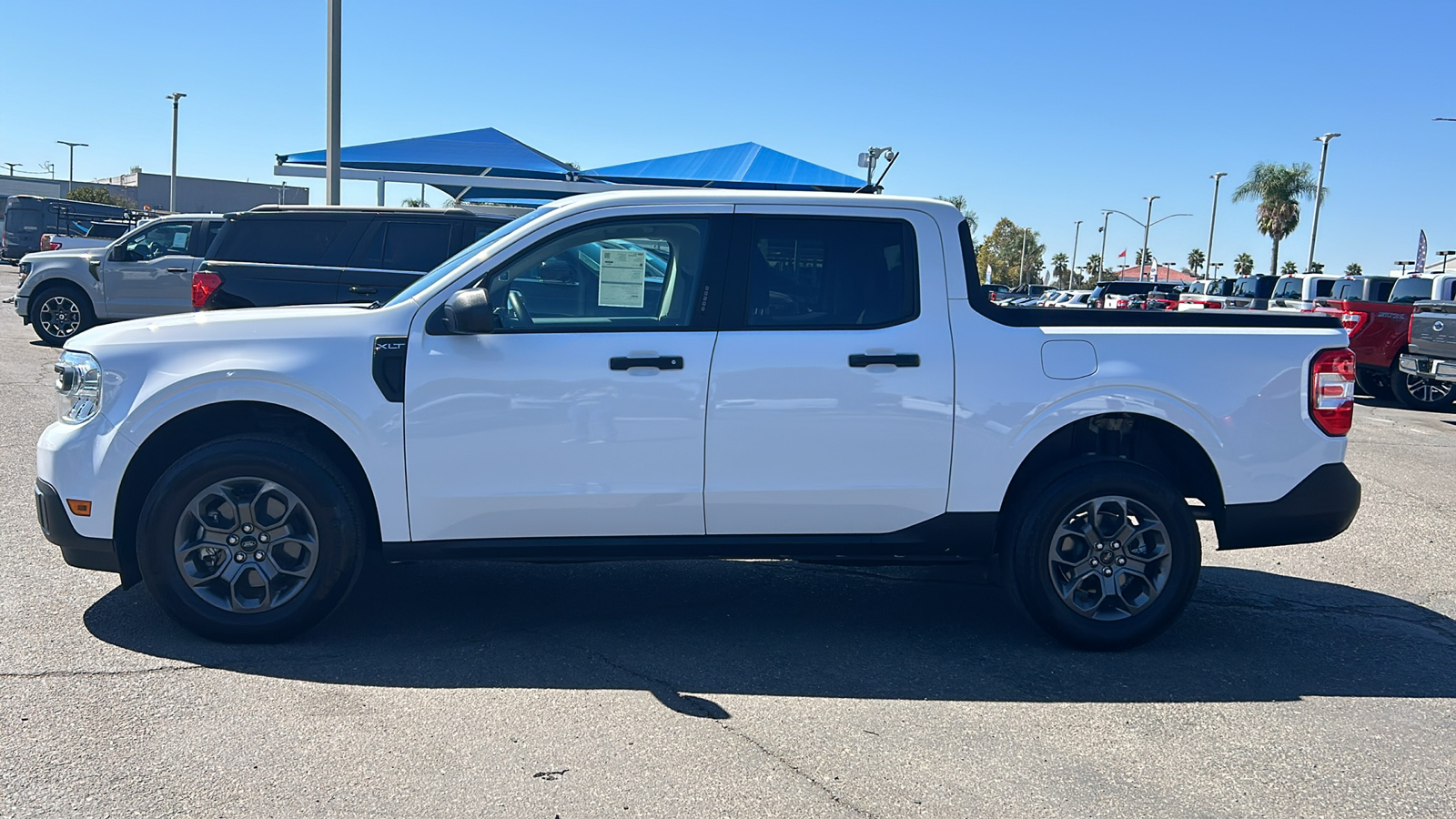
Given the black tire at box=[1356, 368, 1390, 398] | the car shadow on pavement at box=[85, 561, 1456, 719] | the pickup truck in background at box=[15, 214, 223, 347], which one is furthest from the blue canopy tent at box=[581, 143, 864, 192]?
the car shadow on pavement at box=[85, 561, 1456, 719]

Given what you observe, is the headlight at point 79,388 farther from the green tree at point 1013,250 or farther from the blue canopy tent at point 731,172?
the green tree at point 1013,250

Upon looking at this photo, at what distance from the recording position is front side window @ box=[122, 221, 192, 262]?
15.9 m

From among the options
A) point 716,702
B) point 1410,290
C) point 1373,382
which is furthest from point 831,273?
point 1410,290

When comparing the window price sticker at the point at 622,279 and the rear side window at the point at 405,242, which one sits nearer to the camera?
the window price sticker at the point at 622,279

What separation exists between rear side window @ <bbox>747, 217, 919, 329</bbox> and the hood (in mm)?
1456

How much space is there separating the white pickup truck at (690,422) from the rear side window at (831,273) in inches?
0.5

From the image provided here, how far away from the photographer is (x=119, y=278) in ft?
52.3

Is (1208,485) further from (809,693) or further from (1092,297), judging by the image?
(1092,297)

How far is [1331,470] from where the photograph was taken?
5.03 m

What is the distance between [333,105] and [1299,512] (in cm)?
1228

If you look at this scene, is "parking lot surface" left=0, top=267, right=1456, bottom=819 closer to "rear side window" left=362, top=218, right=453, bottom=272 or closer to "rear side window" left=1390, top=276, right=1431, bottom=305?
"rear side window" left=362, top=218, right=453, bottom=272

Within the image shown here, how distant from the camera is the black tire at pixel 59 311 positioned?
1602 cm

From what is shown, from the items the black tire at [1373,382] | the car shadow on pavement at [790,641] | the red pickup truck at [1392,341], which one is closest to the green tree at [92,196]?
the black tire at [1373,382]

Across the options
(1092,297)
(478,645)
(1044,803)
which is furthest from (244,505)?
(1092,297)
